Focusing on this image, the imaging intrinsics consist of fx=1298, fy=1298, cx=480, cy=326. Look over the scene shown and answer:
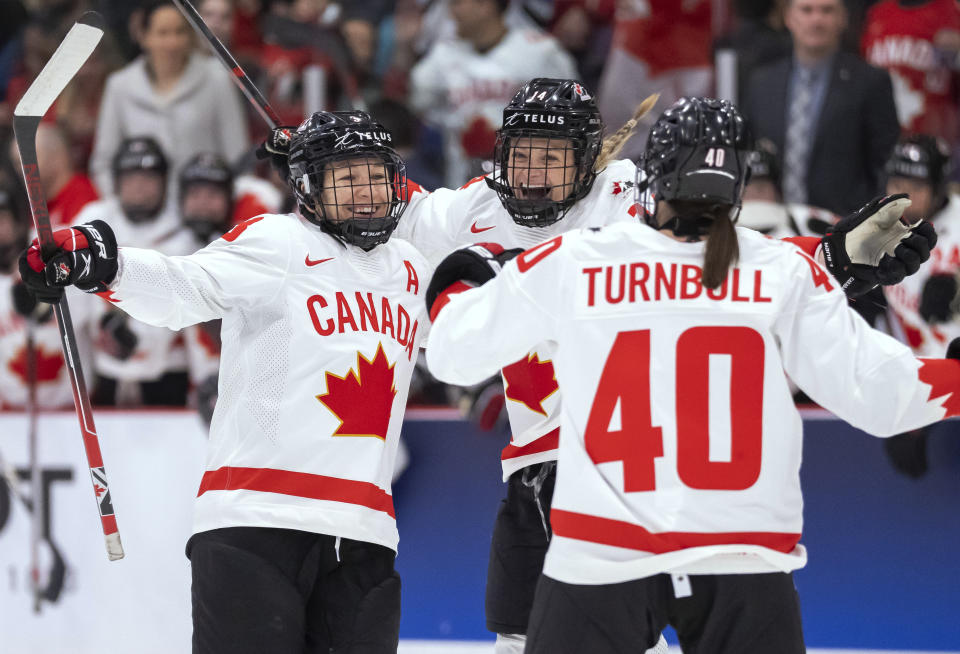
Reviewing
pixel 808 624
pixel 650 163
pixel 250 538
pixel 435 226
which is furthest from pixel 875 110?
pixel 250 538

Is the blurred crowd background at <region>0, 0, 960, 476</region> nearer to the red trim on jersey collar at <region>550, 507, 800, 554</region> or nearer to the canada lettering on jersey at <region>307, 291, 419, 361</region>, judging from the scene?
the canada lettering on jersey at <region>307, 291, 419, 361</region>

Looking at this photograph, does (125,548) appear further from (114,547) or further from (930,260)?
(930,260)

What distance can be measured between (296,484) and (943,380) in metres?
1.26

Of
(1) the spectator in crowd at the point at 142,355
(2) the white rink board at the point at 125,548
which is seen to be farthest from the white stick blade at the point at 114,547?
(1) the spectator in crowd at the point at 142,355

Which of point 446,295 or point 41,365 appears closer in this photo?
point 446,295

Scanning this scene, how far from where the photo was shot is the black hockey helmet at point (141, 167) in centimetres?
553

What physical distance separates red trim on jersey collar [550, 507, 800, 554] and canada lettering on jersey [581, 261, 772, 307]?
14.5 inches

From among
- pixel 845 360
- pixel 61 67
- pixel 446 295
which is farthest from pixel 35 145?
pixel 845 360

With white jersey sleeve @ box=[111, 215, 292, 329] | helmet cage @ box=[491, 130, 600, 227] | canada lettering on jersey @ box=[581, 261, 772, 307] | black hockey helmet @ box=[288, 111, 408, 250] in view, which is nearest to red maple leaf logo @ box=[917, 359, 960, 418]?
canada lettering on jersey @ box=[581, 261, 772, 307]

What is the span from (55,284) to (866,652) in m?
3.12

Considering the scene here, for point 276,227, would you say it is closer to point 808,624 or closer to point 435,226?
point 435,226

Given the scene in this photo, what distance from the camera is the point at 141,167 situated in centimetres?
556

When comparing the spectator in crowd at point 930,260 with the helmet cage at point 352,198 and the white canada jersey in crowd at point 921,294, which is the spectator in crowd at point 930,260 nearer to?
the white canada jersey in crowd at point 921,294

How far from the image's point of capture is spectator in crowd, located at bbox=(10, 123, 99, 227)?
230 inches
